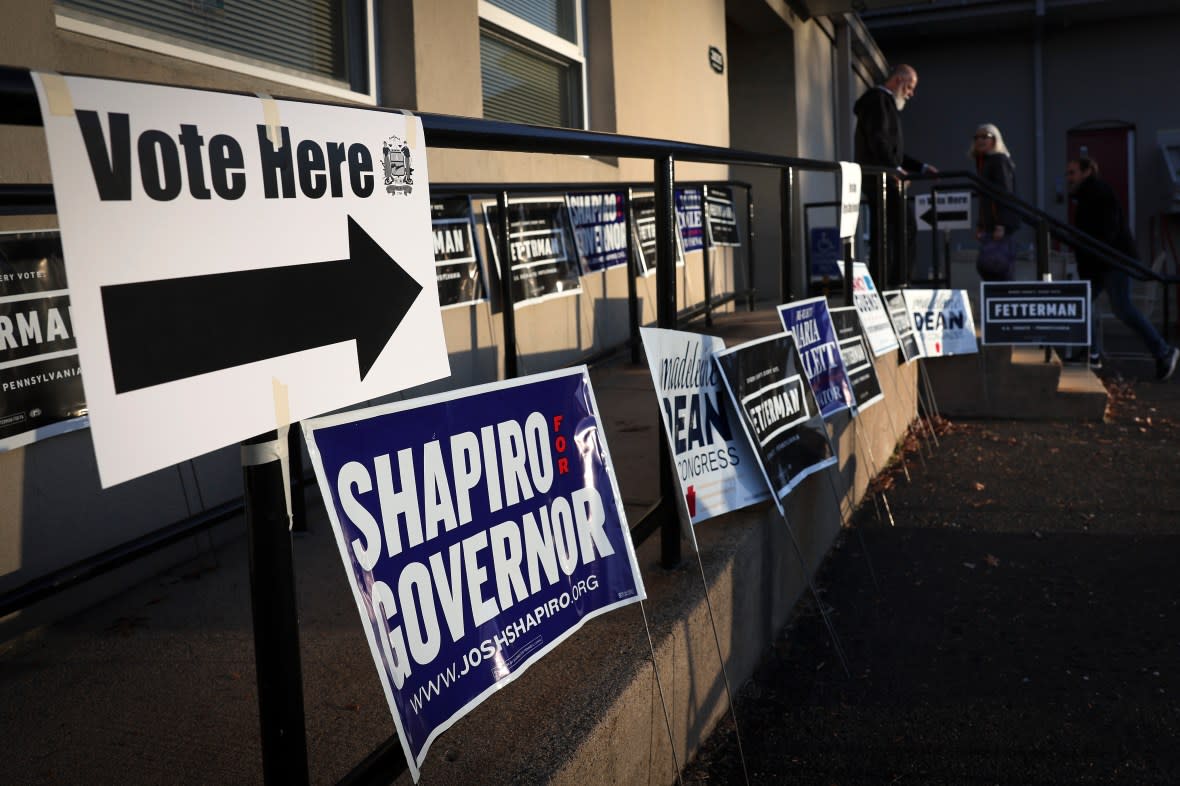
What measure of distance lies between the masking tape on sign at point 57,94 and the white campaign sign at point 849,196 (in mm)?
4626

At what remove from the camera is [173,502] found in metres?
3.49

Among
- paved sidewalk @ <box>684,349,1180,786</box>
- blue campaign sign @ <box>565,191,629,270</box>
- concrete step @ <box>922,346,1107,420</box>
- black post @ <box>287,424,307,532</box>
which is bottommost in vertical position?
paved sidewalk @ <box>684,349,1180,786</box>

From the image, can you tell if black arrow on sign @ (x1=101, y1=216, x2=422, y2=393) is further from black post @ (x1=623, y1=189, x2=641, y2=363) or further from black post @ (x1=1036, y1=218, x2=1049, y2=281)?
black post @ (x1=1036, y1=218, x2=1049, y2=281)

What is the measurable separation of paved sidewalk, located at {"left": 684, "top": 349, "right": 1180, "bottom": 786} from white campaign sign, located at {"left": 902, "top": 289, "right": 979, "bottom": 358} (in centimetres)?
168

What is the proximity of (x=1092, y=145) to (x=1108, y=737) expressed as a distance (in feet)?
68.2

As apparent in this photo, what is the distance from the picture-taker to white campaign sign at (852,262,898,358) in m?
6.27

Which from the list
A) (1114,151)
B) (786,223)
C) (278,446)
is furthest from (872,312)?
(1114,151)

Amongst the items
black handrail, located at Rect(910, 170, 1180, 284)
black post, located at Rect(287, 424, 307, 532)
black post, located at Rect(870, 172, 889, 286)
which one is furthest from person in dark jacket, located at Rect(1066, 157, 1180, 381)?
black post, located at Rect(287, 424, 307, 532)

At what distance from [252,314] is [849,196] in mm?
4593

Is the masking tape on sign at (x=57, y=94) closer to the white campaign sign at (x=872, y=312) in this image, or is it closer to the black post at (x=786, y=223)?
the black post at (x=786, y=223)

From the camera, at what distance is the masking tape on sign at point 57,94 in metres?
1.11

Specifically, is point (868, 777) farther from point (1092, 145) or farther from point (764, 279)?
point (1092, 145)

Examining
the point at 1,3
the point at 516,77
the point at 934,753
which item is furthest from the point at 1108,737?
the point at 516,77

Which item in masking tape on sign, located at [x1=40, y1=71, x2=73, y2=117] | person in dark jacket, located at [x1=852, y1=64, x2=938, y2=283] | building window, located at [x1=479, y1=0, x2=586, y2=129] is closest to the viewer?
masking tape on sign, located at [x1=40, y1=71, x2=73, y2=117]
